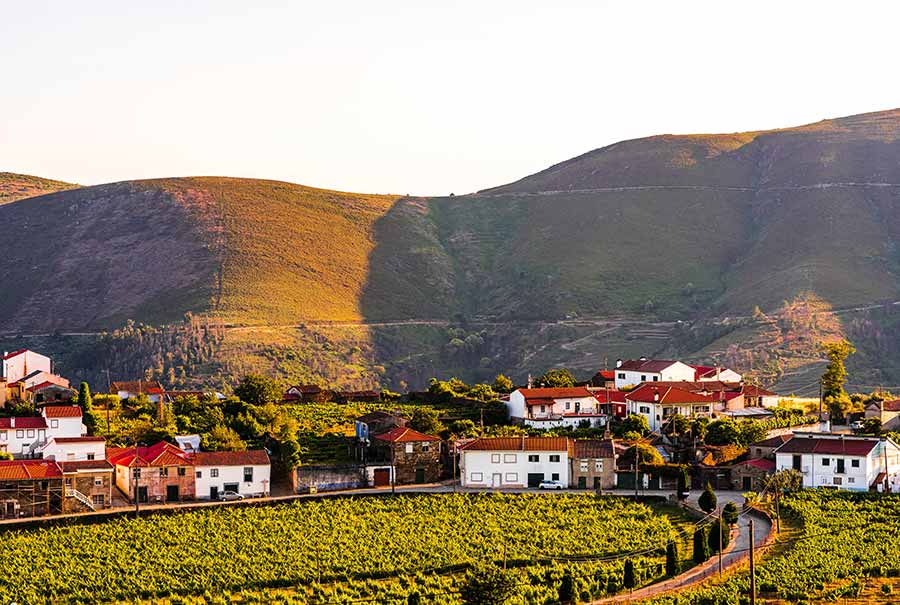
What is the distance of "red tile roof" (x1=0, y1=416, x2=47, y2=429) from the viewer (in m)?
74.8

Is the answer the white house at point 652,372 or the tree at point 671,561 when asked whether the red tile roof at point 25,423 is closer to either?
the tree at point 671,561

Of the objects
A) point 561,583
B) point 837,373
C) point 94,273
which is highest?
point 94,273

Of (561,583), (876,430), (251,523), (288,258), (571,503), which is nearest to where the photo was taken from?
(561,583)

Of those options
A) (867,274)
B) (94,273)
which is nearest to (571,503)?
(867,274)

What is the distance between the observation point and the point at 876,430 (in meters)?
81.3

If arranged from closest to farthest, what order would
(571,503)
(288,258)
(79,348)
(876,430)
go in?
(571,503) → (876,430) → (79,348) → (288,258)

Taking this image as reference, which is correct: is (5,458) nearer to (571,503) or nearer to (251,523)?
(251,523)

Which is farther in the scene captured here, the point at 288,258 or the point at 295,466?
the point at 288,258

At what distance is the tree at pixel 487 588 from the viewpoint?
150 ft

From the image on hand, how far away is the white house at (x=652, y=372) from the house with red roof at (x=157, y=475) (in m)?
39.3

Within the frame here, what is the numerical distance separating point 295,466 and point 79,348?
329 feet

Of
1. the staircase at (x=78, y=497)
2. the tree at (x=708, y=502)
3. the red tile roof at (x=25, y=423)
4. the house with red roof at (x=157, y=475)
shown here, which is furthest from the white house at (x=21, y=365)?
the tree at (x=708, y=502)

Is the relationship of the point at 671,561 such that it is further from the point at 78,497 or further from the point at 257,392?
the point at 257,392

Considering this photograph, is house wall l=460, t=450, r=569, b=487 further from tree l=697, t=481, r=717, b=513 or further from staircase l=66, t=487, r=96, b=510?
staircase l=66, t=487, r=96, b=510
